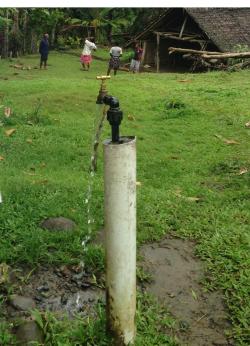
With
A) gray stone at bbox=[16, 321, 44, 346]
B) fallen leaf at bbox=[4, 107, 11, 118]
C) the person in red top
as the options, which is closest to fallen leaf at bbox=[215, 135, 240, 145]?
fallen leaf at bbox=[4, 107, 11, 118]

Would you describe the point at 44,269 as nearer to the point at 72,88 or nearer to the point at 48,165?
the point at 48,165

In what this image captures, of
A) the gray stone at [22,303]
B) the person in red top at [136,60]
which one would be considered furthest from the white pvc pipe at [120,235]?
the person in red top at [136,60]

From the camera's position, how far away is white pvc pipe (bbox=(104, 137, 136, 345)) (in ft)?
8.92

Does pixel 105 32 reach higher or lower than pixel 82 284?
higher

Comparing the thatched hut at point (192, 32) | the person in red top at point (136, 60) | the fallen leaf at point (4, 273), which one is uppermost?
the thatched hut at point (192, 32)

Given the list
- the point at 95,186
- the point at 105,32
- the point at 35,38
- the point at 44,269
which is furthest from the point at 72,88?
the point at 105,32

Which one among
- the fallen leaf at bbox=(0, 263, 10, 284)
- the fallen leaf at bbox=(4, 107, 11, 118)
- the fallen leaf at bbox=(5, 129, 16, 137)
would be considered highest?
the fallen leaf at bbox=(4, 107, 11, 118)

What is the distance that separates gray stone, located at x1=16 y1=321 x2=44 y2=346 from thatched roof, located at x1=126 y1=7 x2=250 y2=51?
16.5 metres

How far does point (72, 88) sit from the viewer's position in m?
11.1

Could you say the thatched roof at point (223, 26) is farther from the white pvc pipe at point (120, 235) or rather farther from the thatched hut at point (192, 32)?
the white pvc pipe at point (120, 235)

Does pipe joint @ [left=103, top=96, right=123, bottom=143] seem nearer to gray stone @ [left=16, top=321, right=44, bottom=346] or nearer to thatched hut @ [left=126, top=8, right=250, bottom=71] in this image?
gray stone @ [left=16, top=321, right=44, bottom=346]

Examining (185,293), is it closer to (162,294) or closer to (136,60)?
(162,294)

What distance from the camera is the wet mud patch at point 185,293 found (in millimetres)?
3461

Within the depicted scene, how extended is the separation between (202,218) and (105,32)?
975 inches
